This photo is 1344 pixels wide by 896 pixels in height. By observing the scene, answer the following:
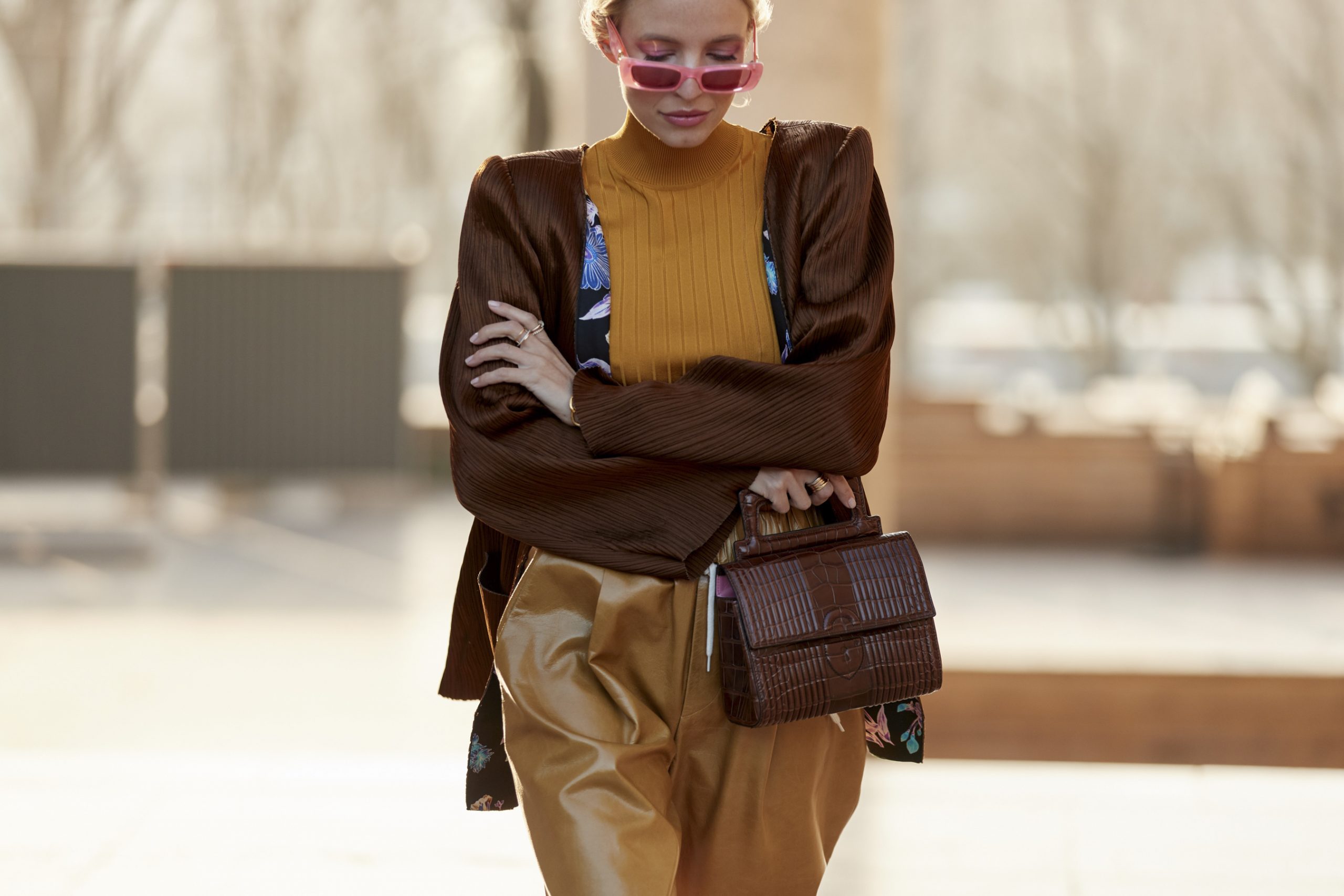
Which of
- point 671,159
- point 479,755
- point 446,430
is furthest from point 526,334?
point 446,430

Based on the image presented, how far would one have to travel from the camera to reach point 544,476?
203cm

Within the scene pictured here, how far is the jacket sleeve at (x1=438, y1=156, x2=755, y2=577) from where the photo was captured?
2.04 metres

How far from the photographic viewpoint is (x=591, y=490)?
206 cm

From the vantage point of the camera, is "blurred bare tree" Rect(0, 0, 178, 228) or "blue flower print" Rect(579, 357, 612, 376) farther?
"blurred bare tree" Rect(0, 0, 178, 228)

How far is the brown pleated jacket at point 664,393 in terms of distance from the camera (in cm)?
200

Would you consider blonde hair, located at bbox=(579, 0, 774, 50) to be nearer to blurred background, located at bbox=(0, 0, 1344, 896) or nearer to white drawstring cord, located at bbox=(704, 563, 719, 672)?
white drawstring cord, located at bbox=(704, 563, 719, 672)

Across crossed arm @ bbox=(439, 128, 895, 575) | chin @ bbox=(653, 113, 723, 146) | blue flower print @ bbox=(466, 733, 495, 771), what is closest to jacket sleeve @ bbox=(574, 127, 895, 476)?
crossed arm @ bbox=(439, 128, 895, 575)

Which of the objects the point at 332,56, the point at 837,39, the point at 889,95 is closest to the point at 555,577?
the point at 837,39

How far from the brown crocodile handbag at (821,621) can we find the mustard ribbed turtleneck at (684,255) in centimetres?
7

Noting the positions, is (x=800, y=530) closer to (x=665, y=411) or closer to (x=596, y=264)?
(x=665, y=411)

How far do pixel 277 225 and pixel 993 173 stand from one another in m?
8.10

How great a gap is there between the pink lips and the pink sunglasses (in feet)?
0.13

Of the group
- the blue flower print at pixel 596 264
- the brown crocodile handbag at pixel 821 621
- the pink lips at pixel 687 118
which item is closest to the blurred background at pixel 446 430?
the brown crocodile handbag at pixel 821 621

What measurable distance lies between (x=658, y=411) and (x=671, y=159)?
37 cm
